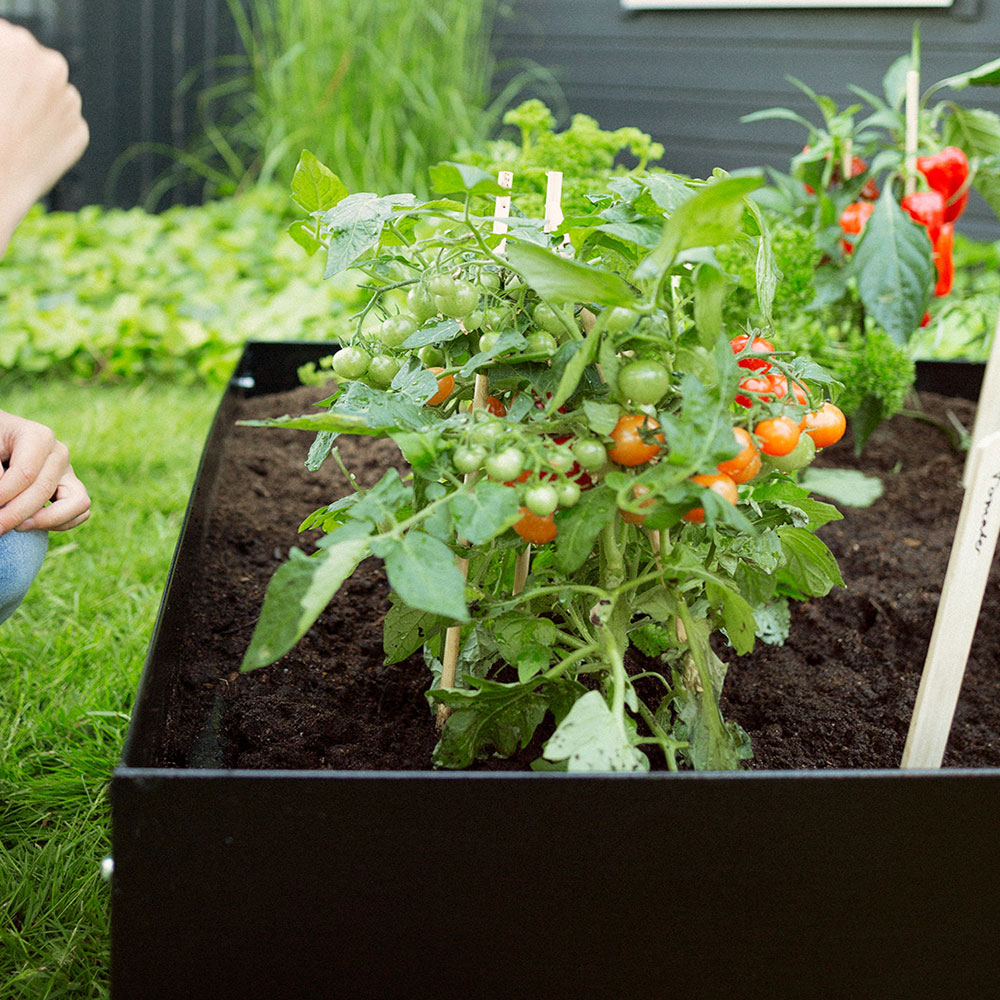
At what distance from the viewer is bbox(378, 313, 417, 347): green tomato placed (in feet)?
2.86

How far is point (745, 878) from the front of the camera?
0.78 metres

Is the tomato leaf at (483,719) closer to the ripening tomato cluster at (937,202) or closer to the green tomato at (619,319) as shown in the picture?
the green tomato at (619,319)

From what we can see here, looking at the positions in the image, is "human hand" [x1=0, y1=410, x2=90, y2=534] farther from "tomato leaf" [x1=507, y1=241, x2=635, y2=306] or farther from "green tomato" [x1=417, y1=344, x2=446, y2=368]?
"tomato leaf" [x1=507, y1=241, x2=635, y2=306]

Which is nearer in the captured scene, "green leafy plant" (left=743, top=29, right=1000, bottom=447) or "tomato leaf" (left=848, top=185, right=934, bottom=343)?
"tomato leaf" (left=848, top=185, right=934, bottom=343)

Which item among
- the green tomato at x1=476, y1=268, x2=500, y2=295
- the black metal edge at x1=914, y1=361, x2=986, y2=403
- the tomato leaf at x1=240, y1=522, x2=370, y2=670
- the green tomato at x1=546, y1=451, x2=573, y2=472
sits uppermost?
the green tomato at x1=476, y1=268, x2=500, y2=295

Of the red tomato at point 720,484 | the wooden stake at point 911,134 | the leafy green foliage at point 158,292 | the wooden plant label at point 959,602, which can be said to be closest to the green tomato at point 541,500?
the red tomato at point 720,484

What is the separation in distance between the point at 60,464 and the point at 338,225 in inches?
17.9

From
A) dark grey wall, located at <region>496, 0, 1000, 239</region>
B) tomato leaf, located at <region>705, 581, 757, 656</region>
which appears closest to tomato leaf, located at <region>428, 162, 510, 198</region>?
tomato leaf, located at <region>705, 581, 757, 656</region>

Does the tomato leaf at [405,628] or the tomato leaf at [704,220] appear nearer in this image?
the tomato leaf at [704,220]

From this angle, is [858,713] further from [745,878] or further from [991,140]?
[991,140]

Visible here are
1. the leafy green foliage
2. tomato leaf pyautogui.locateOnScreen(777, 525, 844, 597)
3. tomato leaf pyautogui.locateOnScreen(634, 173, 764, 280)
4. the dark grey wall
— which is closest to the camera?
tomato leaf pyautogui.locateOnScreen(634, 173, 764, 280)

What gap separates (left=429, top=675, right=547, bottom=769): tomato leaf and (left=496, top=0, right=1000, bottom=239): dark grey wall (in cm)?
319

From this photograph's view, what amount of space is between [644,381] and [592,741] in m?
0.27

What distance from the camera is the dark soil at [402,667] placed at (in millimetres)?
1082
